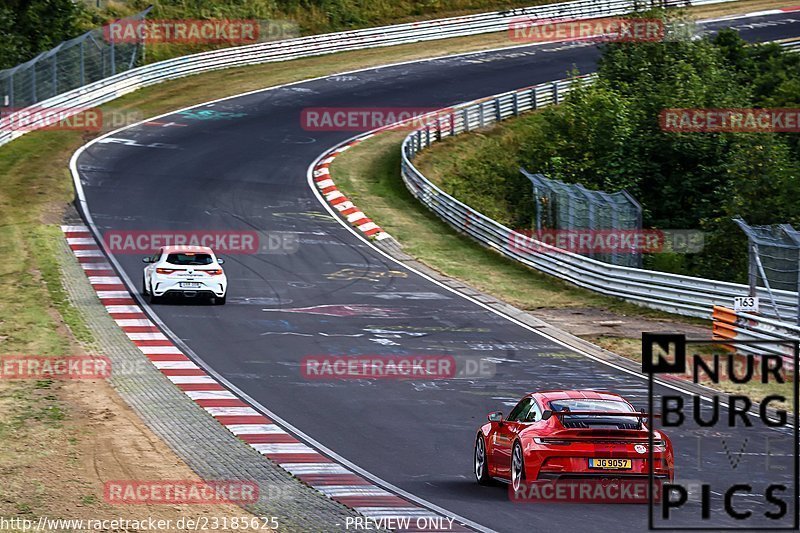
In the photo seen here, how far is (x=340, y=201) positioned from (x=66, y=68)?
613 inches

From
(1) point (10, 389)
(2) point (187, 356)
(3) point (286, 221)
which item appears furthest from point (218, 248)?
(1) point (10, 389)

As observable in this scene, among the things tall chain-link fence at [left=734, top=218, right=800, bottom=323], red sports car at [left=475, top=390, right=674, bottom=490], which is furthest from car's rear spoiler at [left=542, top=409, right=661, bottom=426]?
→ tall chain-link fence at [left=734, top=218, right=800, bottom=323]

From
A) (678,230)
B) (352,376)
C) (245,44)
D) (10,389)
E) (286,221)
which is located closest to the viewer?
(10,389)

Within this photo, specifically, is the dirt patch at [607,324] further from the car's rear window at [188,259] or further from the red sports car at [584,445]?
the red sports car at [584,445]

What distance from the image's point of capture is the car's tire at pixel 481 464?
14.3 m

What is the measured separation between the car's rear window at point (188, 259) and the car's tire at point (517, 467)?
15.3 m

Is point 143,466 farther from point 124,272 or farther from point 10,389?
point 124,272

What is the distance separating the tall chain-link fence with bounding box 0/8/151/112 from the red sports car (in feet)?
121

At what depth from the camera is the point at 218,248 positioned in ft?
111

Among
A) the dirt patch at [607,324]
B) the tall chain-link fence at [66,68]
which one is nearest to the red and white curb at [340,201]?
the dirt patch at [607,324]

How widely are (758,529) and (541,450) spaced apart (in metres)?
2.35

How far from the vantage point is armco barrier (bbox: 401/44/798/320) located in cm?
2652

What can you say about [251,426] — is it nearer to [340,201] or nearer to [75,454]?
[75,454]

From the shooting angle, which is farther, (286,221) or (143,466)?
(286,221)
